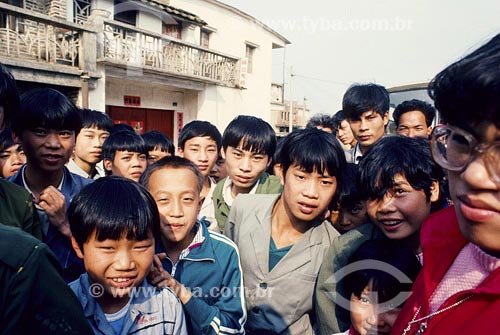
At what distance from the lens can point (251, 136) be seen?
10.3ft

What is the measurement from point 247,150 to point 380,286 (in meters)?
1.82

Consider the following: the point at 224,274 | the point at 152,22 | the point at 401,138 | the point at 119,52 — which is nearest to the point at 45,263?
the point at 224,274

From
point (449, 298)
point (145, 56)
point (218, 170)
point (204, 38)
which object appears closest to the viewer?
point (449, 298)

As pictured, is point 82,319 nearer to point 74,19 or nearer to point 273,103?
point 74,19

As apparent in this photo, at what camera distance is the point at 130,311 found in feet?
5.21

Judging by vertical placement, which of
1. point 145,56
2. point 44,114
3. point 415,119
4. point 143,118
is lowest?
point 44,114

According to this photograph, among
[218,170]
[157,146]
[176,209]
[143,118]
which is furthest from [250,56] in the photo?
[176,209]

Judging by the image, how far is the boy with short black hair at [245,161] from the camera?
10.1 ft

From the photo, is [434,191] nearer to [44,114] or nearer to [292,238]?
[292,238]

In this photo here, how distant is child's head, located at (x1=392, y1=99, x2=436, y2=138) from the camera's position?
384 cm

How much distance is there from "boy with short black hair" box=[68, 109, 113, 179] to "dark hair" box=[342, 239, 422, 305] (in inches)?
109

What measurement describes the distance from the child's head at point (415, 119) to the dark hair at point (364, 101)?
510 millimetres

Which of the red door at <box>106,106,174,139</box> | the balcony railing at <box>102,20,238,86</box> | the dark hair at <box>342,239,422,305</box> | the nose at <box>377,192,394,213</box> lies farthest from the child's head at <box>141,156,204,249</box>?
the red door at <box>106,106,174,139</box>

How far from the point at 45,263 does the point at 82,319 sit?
19 centimetres
